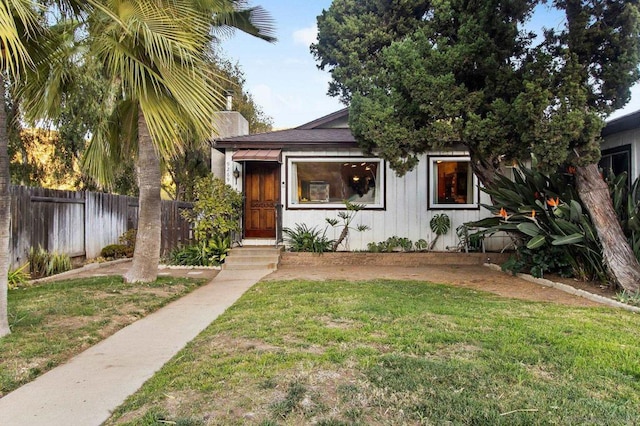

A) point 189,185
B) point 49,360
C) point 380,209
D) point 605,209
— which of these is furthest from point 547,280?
point 189,185

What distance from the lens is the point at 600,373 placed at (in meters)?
3.02

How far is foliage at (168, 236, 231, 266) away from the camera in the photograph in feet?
32.1

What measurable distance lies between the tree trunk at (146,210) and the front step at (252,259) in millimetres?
2420

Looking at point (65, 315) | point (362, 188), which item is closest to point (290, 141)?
point (362, 188)

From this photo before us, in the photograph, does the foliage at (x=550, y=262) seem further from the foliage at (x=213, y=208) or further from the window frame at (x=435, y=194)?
the foliage at (x=213, y=208)

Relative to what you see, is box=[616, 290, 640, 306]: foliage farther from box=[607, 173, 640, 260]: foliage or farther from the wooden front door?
the wooden front door

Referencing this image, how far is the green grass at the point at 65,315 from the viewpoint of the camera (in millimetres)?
3572

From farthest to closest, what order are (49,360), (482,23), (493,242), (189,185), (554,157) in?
1. (189,185)
2. (493,242)
3. (482,23)
4. (554,157)
5. (49,360)

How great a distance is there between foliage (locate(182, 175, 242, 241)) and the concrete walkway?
14.3 ft

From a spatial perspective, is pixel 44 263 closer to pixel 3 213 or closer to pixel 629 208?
Answer: pixel 3 213

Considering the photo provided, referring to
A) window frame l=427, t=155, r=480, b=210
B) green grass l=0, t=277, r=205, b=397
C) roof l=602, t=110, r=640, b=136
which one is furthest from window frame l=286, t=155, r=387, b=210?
roof l=602, t=110, r=640, b=136

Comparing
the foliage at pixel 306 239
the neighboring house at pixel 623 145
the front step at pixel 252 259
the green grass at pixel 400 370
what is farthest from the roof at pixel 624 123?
the front step at pixel 252 259

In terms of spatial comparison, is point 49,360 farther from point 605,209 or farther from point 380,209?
point 380,209

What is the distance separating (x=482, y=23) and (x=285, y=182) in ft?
19.3
